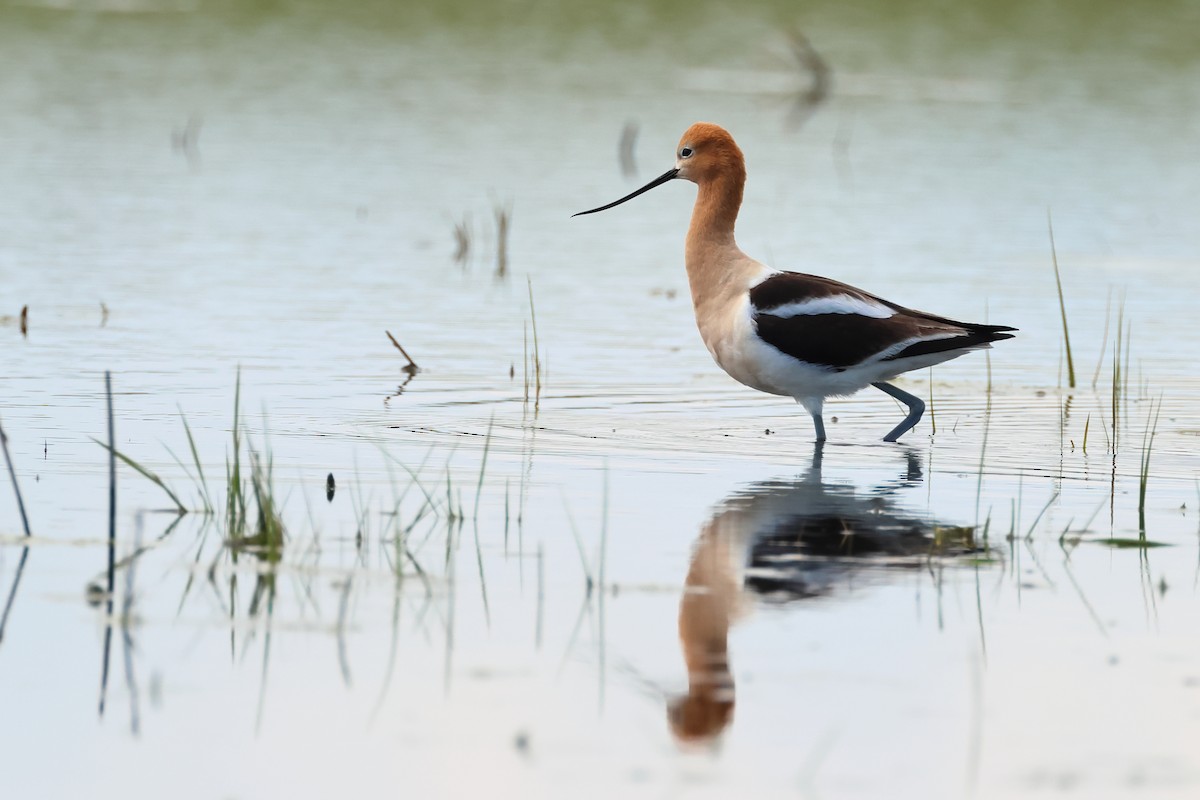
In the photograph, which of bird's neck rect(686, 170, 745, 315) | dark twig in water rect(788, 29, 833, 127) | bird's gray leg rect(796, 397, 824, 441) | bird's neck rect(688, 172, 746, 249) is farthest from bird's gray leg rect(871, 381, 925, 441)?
dark twig in water rect(788, 29, 833, 127)

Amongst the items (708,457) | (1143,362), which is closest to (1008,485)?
(708,457)

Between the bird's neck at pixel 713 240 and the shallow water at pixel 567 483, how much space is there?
0.73 metres

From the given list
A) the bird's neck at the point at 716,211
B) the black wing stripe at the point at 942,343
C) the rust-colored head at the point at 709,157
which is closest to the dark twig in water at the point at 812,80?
the rust-colored head at the point at 709,157

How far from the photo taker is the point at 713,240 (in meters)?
9.75

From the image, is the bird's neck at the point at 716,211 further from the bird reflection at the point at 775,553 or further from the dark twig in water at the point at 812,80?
the dark twig in water at the point at 812,80

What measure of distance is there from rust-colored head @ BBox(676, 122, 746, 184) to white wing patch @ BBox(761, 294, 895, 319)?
1205 millimetres

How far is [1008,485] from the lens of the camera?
26.6 ft

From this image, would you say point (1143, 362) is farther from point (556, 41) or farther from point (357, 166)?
point (556, 41)

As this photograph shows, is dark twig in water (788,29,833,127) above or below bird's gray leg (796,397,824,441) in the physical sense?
above

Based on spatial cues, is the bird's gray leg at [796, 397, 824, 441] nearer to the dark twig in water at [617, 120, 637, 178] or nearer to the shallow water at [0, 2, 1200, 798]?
the shallow water at [0, 2, 1200, 798]

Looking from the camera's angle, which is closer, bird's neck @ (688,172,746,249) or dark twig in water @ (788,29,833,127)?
bird's neck @ (688,172,746,249)

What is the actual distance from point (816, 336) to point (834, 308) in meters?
0.27

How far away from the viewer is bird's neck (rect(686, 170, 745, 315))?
9571mm

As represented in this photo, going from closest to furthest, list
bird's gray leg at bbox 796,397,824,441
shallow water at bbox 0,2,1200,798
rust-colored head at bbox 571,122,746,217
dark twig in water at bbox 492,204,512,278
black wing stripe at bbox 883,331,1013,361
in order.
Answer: shallow water at bbox 0,2,1200,798
black wing stripe at bbox 883,331,1013,361
bird's gray leg at bbox 796,397,824,441
rust-colored head at bbox 571,122,746,217
dark twig in water at bbox 492,204,512,278
